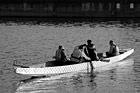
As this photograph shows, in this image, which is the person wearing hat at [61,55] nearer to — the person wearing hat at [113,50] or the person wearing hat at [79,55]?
the person wearing hat at [79,55]

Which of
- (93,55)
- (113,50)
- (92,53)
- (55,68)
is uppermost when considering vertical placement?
(92,53)

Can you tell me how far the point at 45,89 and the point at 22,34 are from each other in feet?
140

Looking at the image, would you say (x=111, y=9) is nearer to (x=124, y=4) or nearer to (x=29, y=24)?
(x=124, y=4)

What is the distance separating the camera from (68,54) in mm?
50438

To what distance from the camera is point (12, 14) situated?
114250 millimetres

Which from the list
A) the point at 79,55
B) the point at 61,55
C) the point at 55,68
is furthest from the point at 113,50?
the point at 55,68

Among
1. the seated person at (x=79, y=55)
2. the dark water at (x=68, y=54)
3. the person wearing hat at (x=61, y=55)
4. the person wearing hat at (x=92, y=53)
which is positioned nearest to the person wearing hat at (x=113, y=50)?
the dark water at (x=68, y=54)

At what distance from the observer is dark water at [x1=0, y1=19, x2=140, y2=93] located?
33.8m

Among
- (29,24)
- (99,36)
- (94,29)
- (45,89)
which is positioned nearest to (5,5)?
(29,24)

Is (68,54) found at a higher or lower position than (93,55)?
lower

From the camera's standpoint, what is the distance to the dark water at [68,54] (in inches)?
1331

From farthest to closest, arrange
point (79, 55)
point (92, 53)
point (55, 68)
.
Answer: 1. point (92, 53)
2. point (79, 55)
3. point (55, 68)

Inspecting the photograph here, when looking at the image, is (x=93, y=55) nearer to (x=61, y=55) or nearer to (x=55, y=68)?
(x=61, y=55)

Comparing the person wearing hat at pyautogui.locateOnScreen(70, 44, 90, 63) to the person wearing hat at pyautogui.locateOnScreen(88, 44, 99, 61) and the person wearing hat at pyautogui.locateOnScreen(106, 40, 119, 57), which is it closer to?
A: the person wearing hat at pyautogui.locateOnScreen(88, 44, 99, 61)
